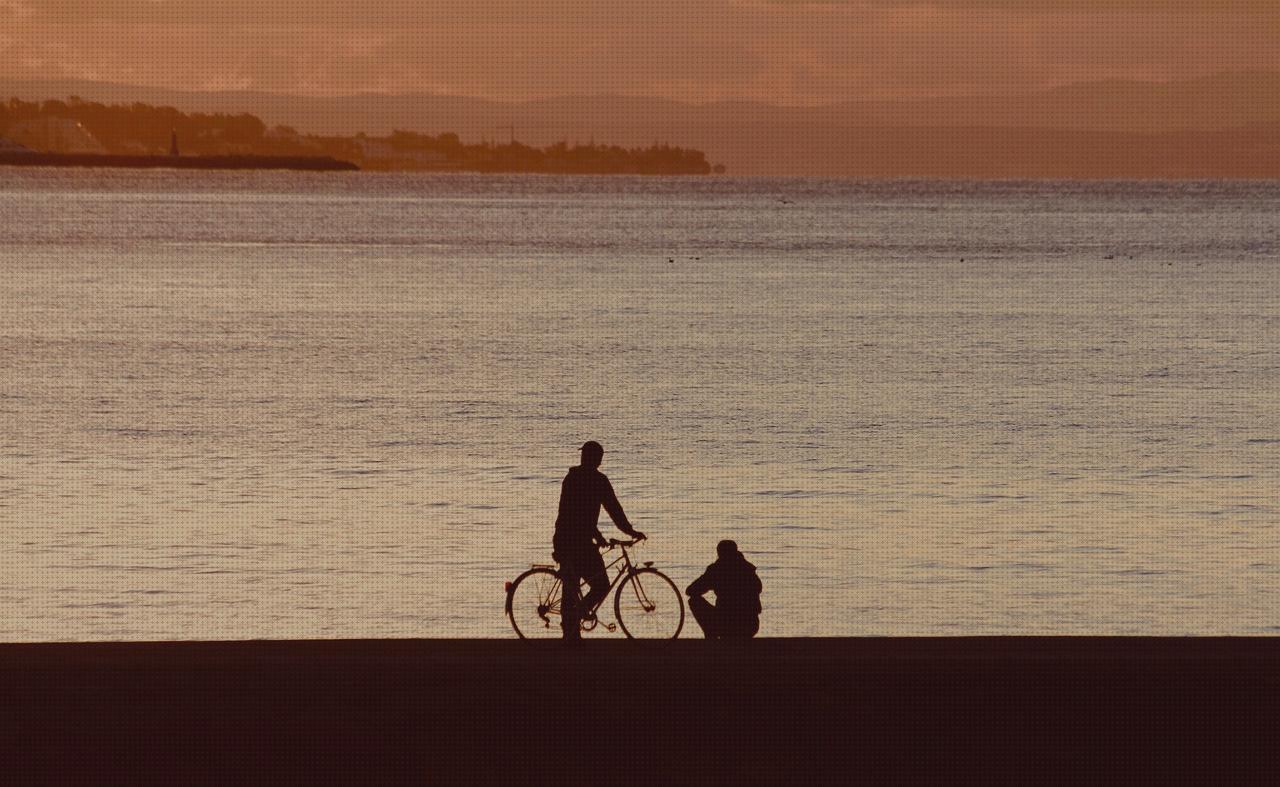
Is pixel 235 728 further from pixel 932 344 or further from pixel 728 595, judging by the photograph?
pixel 932 344

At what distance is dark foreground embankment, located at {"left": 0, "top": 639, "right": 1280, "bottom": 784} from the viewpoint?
434 inches

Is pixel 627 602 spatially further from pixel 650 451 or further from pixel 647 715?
pixel 650 451

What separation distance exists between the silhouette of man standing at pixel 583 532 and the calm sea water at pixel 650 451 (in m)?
5.31

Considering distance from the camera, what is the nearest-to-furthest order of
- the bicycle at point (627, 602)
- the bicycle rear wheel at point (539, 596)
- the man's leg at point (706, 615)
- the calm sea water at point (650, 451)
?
the man's leg at point (706, 615)
the bicycle rear wheel at point (539, 596)
the bicycle at point (627, 602)
the calm sea water at point (650, 451)

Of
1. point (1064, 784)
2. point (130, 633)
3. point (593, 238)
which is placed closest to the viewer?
point (1064, 784)

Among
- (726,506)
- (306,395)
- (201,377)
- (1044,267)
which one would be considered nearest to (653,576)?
(726,506)

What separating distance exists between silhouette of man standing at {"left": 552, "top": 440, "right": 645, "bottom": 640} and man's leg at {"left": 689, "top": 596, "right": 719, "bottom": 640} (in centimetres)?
66

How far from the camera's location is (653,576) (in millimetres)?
15977

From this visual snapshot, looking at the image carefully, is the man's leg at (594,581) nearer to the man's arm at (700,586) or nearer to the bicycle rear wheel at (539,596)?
the bicycle rear wheel at (539,596)

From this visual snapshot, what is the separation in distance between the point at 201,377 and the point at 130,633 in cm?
3223

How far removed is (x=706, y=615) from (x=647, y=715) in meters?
2.90

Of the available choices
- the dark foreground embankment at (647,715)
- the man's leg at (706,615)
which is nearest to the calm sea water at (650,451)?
the man's leg at (706,615)

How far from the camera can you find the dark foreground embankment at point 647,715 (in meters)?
11.0

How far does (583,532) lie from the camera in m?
14.3
